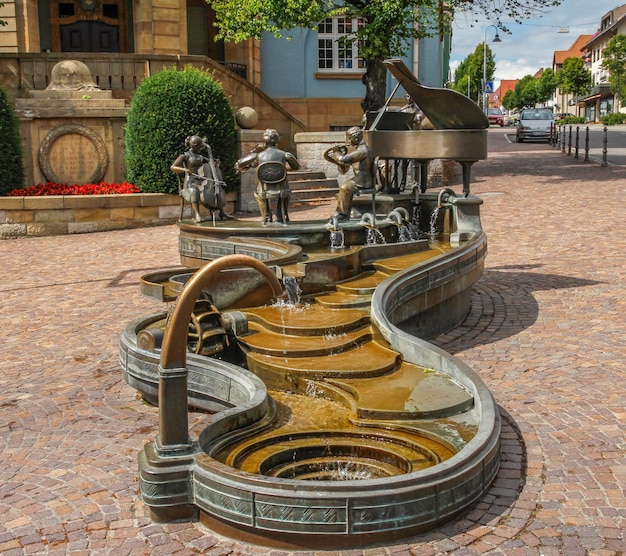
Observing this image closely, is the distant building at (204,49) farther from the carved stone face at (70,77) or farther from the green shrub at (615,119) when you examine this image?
the green shrub at (615,119)

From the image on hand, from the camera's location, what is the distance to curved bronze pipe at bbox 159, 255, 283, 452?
4949mm

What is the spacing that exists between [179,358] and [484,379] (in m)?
3.90

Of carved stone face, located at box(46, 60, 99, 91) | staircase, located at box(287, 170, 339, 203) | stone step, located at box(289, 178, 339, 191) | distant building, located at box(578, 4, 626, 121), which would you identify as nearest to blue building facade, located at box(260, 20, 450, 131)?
staircase, located at box(287, 170, 339, 203)

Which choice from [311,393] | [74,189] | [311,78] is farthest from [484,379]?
[311,78]

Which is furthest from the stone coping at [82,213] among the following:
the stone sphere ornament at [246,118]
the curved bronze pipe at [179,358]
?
the curved bronze pipe at [179,358]

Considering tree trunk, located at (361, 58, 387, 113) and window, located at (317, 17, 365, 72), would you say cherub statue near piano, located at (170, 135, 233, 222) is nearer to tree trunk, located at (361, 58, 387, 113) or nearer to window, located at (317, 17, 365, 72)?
tree trunk, located at (361, 58, 387, 113)

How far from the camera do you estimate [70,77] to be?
71.2 feet

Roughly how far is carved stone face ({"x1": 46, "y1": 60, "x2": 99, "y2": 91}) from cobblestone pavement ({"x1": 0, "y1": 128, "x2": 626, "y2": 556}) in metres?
6.80

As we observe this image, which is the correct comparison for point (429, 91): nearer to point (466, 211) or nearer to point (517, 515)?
point (466, 211)

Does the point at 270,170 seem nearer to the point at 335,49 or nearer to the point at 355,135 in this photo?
the point at 355,135

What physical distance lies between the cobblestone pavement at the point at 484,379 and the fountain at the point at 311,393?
0.21 metres

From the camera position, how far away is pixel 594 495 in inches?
210

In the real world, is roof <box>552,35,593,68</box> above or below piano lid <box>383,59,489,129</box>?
above

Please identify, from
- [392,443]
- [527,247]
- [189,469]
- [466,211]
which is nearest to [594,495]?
[392,443]
